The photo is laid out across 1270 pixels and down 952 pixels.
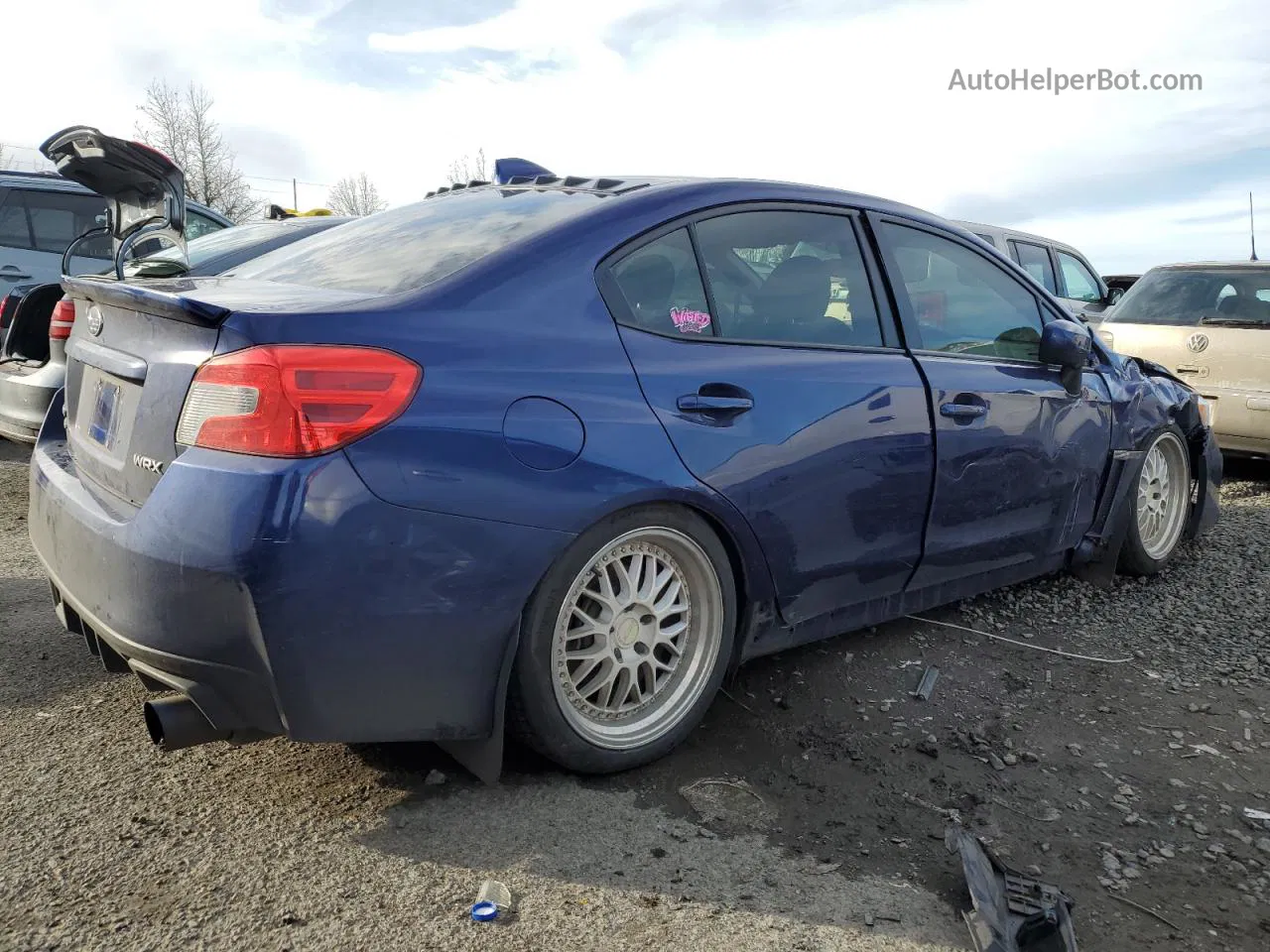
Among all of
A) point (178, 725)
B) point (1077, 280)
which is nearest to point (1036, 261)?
point (1077, 280)

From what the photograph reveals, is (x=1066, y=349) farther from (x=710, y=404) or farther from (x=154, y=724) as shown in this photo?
(x=154, y=724)

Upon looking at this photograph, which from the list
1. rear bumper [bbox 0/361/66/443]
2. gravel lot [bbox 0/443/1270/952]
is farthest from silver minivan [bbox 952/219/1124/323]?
rear bumper [bbox 0/361/66/443]

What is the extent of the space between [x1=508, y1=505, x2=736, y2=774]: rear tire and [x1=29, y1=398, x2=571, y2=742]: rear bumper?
0.12 meters

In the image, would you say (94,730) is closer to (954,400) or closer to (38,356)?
(954,400)

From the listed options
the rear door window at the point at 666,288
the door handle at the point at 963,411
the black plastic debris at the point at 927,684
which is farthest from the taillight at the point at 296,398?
the black plastic debris at the point at 927,684

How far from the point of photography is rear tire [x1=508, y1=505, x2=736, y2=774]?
8.26 ft

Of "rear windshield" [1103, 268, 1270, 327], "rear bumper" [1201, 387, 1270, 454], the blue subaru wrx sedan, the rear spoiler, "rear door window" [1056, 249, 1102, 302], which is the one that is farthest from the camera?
"rear door window" [1056, 249, 1102, 302]

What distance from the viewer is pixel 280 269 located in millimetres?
3051

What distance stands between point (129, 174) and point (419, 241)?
6.62 feet

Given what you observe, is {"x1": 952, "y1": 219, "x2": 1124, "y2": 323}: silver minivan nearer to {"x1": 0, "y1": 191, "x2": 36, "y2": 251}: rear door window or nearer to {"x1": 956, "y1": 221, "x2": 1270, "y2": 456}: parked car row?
{"x1": 956, "y1": 221, "x2": 1270, "y2": 456}: parked car row

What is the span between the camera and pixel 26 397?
207 inches

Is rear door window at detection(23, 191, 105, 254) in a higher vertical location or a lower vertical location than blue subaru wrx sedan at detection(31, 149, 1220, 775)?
higher

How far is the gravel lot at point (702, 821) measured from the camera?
2.16 meters

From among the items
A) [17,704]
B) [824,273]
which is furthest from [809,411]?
[17,704]
